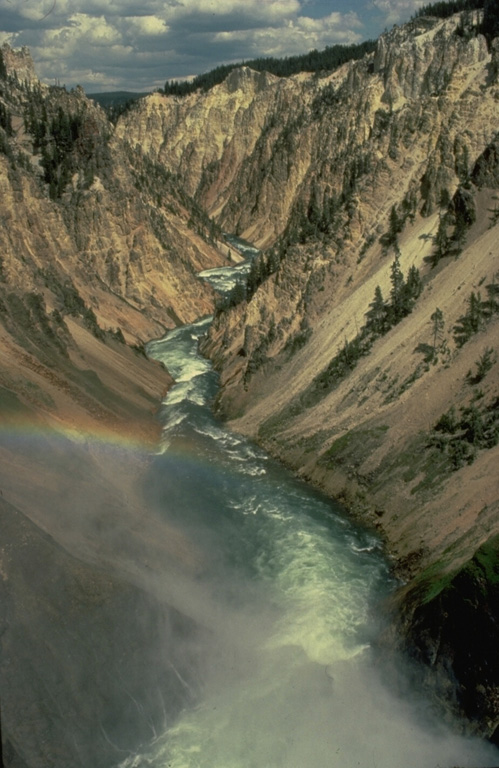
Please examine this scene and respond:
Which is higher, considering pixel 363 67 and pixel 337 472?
pixel 363 67

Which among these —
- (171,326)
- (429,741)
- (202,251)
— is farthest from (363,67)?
(429,741)

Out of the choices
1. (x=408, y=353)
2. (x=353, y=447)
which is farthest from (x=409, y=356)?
(x=353, y=447)

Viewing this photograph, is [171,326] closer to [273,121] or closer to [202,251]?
[202,251]

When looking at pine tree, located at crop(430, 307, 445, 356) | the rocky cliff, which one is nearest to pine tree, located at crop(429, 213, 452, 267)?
the rocky cliff

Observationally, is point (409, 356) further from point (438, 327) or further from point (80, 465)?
point (80, 465)

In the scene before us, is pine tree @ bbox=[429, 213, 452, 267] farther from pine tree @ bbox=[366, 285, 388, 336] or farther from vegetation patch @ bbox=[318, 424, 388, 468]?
vegetation patch @ bbox=[318, 424, 388, 468]

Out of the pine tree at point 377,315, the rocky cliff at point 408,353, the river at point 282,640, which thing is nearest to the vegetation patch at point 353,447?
the rocky cliff at point 408,353

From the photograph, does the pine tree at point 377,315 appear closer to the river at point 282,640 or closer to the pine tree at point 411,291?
the pine tree at point 411,291
